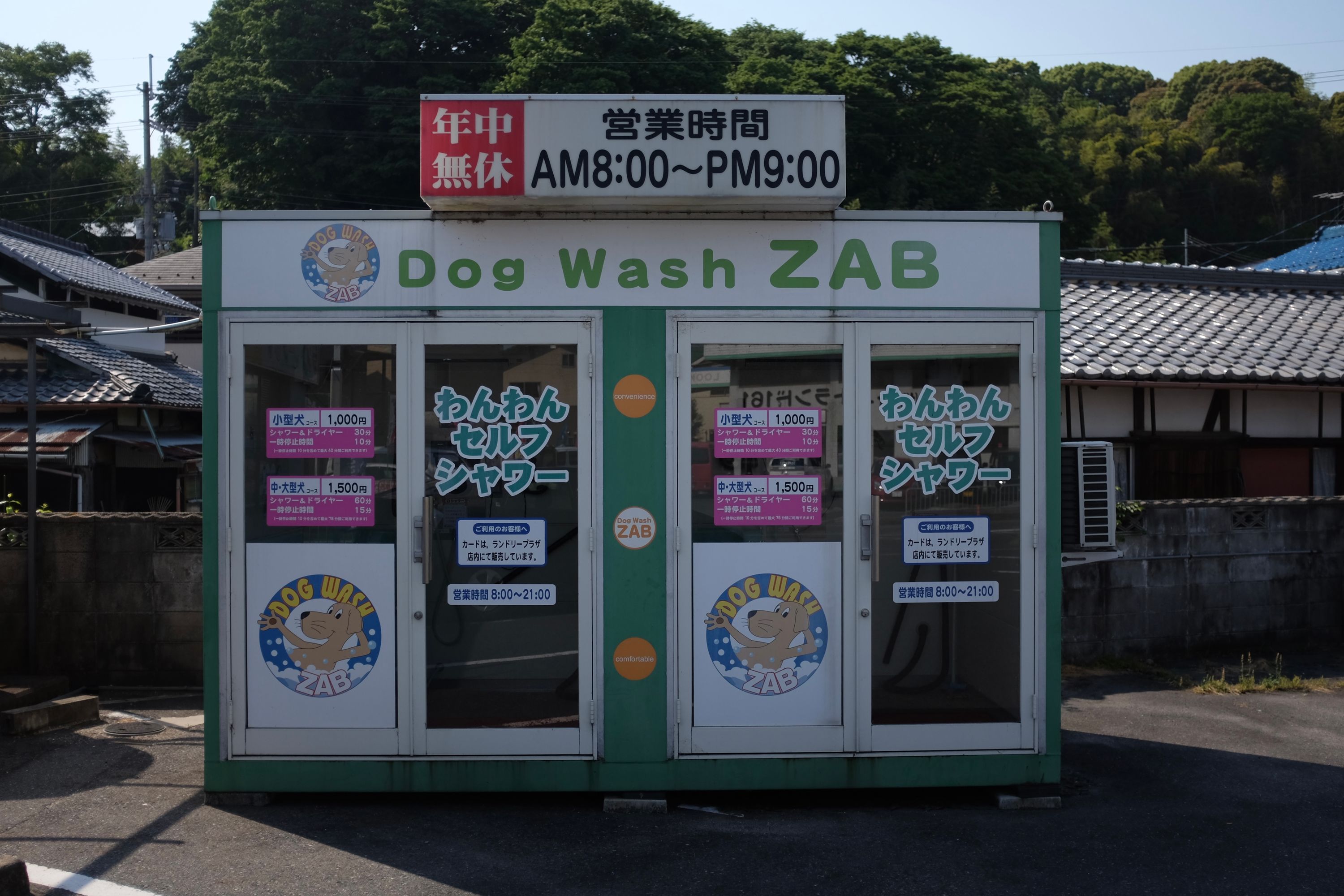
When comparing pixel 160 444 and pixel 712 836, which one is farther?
pixel 160 444

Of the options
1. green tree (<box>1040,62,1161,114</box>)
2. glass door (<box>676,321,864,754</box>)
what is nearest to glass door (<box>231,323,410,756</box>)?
glass door (<box>676,321,864,754</box>)

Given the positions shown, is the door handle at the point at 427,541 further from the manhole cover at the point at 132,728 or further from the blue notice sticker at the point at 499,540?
the manhole cover at the point at 132,728

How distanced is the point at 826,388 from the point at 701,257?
855 mm

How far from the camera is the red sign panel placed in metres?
4.85

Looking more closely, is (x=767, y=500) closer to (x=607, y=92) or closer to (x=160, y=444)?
(x=160, y=444)

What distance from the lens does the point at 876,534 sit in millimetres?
5066

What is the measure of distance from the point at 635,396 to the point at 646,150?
44.1 inches

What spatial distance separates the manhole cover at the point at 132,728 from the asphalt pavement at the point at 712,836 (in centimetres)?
35

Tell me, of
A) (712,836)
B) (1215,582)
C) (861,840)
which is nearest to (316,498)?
(712,836)


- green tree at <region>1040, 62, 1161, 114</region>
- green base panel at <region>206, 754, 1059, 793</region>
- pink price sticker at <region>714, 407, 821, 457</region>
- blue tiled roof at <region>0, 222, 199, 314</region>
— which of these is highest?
green tree at <region>1040, 62, 1161, 114</region>

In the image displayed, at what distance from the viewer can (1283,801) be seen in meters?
5.15

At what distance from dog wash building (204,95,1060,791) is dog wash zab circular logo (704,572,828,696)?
0.01 meters

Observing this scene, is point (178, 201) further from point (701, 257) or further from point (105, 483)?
point (701, 257)

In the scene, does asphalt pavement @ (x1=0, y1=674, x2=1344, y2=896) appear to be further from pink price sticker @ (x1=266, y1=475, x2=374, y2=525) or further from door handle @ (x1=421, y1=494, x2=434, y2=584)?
pink price sticker @ (x1=266, y1=475, x2=374, y2=525)
